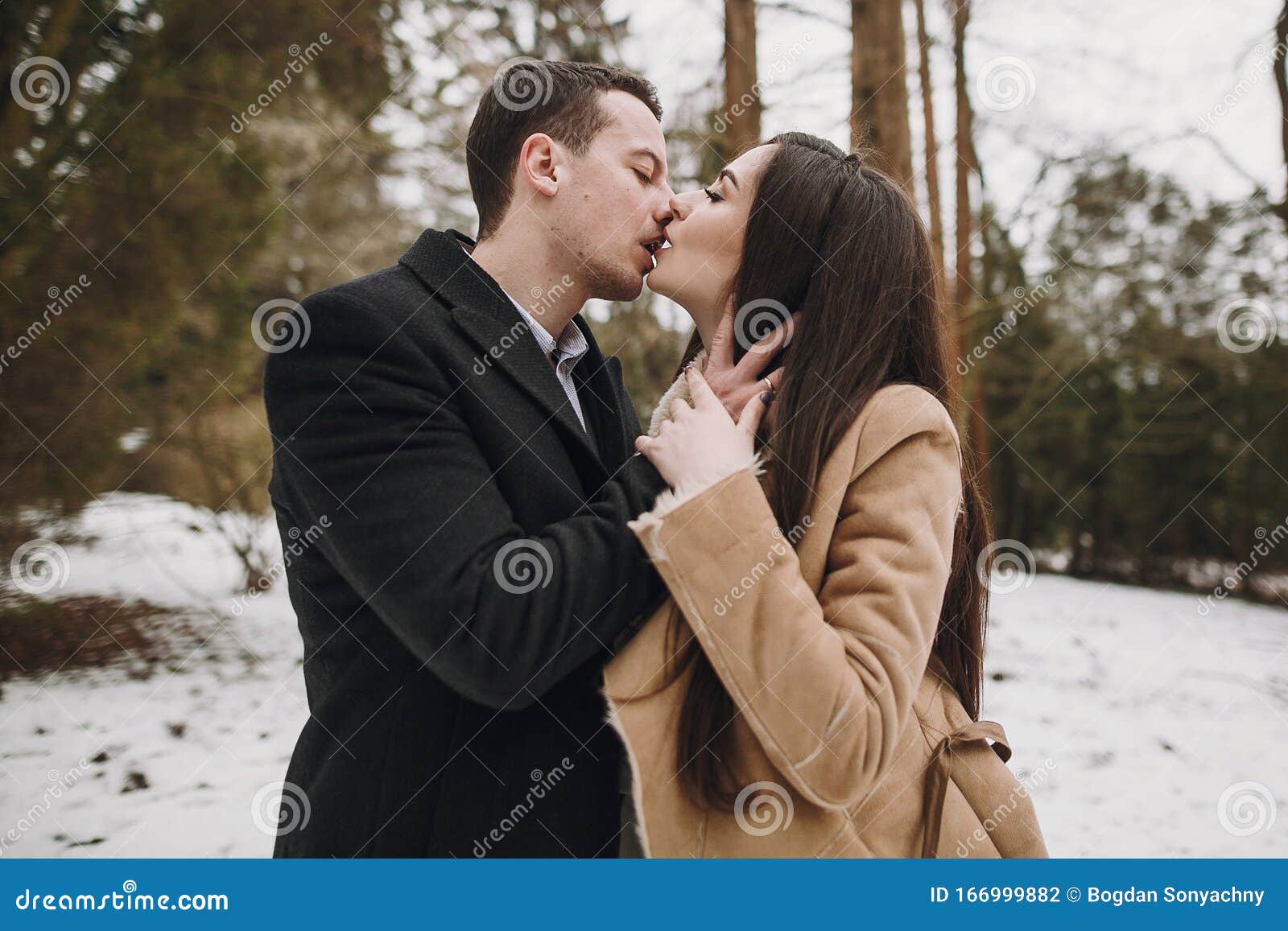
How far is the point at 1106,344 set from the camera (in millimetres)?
9695

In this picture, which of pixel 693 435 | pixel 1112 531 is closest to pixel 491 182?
pixel 693 435

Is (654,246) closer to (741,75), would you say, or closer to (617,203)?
(617,203)

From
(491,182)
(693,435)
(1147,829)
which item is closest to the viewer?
(693,435)

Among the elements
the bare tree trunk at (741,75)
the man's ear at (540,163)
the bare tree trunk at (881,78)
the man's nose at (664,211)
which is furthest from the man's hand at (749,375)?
the bare tree trunk at (741,75)

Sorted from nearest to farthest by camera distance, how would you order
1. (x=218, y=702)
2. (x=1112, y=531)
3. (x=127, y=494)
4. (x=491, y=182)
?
(x=491, y=182), (x=218, y=702), (x=127, y=494), (x=1112, y=531)

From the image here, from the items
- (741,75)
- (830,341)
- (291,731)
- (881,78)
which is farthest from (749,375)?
(741,75)

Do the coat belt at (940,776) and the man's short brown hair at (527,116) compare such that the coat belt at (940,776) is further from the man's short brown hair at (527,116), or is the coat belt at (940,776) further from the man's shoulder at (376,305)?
the man's short brown hair at (527,116)

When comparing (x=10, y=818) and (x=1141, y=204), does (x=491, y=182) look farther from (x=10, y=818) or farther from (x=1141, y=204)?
(x=1141, y=204)

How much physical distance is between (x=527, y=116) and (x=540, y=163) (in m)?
0.14

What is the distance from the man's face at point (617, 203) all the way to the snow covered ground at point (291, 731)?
110 inches

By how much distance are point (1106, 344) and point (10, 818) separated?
1048 cm

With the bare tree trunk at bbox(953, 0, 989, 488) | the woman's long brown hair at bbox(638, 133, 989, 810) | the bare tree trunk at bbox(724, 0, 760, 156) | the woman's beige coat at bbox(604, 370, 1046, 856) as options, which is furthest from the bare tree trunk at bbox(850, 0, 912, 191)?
the bare tree trunk at bbox(953, 0, 989, 488)

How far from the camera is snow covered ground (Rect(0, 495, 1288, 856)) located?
3.61 meters

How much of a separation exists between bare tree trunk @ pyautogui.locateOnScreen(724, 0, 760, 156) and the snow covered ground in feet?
12.6
